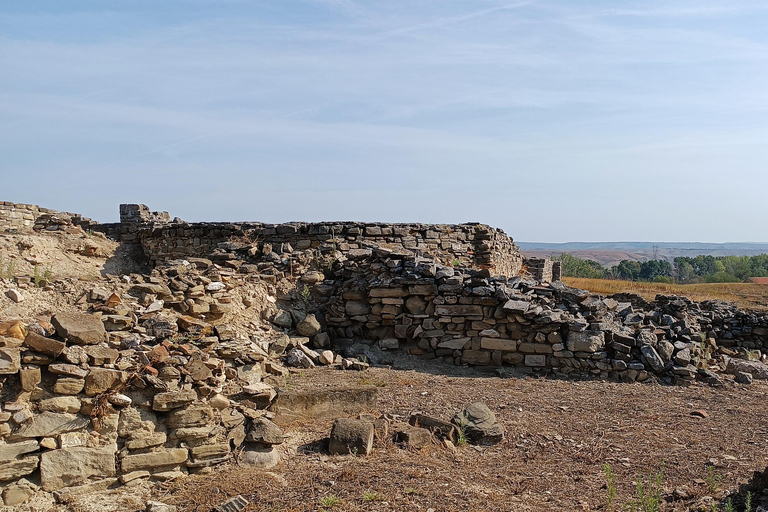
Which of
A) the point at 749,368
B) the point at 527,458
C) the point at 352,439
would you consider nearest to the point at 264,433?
the point at 352,439

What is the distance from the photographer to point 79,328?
523cm

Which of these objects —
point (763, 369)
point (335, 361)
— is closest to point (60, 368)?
point (335, 361)

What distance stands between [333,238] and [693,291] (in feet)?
77.2

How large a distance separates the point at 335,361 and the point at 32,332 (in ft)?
13.8

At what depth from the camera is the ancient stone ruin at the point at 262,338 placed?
4898 mm

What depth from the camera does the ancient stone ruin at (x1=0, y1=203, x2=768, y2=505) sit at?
193 inches

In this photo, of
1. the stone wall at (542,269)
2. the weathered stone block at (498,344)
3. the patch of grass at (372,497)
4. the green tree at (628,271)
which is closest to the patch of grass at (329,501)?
the patch of grass at (372,497)

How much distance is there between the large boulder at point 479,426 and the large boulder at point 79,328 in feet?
11.8

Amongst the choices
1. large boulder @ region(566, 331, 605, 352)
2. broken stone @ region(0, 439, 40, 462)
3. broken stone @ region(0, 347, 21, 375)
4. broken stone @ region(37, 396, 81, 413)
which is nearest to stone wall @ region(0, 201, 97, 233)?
broken stone @ region(0, 347, 21, 375)

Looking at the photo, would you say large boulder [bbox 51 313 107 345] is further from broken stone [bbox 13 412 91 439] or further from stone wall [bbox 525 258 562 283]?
stone wall [bbox 525 258 562 283]

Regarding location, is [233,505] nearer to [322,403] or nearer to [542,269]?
[322,403]

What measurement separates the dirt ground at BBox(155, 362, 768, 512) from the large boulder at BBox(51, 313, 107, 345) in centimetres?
153

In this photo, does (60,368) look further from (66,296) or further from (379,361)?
(379,361)

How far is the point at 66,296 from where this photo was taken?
6.48 meters
